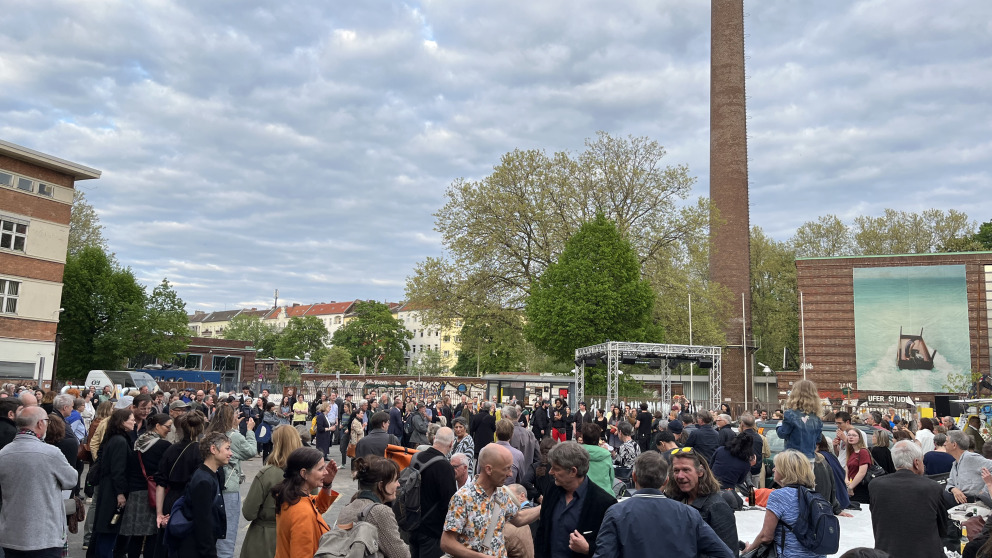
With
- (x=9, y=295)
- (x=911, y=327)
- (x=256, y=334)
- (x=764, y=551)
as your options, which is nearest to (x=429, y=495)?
(x=764, y=551)

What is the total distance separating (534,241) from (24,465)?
32.9 meters

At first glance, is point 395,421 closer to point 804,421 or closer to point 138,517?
point 138,517

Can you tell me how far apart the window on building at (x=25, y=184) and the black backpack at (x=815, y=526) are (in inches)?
1531

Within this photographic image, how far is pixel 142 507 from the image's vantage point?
7191 millimetres

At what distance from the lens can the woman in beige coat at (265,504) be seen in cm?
552

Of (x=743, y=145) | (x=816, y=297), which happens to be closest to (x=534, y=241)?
(x=743, y=145)

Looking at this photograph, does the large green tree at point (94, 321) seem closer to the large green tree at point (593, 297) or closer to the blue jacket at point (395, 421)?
the large green tree at point (593, 297)

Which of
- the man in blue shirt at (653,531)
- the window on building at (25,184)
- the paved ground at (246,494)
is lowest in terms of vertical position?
the paved ground at (246,494)

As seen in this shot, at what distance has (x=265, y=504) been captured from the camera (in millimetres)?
5656

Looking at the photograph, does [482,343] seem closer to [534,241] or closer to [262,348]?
[534,241]

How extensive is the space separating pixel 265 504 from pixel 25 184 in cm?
3657

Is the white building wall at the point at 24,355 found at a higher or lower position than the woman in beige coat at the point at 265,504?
higher

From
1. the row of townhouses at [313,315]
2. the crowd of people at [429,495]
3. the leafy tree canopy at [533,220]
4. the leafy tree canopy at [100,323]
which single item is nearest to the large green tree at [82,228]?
the leafy tree canopy at [100,323]

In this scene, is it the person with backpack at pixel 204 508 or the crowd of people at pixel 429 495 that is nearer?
the crowd of people at pixel 429 495
